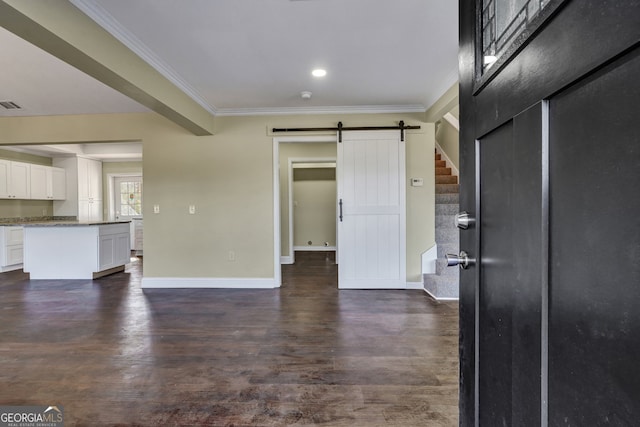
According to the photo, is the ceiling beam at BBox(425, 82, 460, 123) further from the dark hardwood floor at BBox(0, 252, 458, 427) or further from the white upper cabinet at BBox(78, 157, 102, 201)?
the white upper cabinet at BBox(78, 157, 102, 201)

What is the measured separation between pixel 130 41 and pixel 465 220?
275 cm

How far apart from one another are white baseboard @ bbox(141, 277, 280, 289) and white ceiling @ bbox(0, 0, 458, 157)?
7.42ft

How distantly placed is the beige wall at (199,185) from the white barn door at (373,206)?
3.25 ft

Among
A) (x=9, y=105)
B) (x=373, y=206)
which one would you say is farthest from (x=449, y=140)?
(x=9, y=105)

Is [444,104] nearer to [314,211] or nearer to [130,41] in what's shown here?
[130,41]

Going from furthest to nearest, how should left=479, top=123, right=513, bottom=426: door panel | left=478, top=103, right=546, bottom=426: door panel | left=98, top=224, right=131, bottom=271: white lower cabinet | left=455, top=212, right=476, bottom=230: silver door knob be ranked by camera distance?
left=98, top=224, right=131, bottom=271: white lower cabinet, left=455, top=212, right=476, bottom=230: silver door knob, left=479, top=123, right=513, bottom=426: door panel, left=478, top=103, right=546, bottom=426: door panel

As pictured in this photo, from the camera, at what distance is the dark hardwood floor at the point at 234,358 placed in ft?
5.40

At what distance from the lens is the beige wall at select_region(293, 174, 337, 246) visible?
7547mm

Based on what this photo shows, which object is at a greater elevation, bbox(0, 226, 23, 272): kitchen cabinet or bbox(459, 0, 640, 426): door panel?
bbox(459, 0, 640, 426): door panel

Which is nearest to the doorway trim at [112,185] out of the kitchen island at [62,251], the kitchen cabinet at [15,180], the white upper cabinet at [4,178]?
the kitchen cabinet at [15,180]

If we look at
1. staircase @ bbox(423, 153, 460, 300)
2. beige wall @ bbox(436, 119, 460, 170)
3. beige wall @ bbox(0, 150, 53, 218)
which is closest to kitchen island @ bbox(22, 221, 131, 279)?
beige wall @ bbox(0, 150, 53, 218)

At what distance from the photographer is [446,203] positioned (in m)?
4.48

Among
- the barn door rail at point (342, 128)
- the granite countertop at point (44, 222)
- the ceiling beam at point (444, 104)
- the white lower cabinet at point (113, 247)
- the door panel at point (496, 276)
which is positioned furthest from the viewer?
the white lower cabinet at point (113, 247)

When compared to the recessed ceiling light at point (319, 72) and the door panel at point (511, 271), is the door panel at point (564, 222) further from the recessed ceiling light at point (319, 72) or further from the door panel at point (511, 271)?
the recessed ceiling light at point (319, 72)
